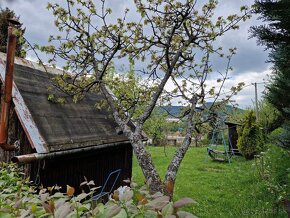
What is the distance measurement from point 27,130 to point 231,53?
156 inches

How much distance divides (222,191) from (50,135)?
5.54 metres

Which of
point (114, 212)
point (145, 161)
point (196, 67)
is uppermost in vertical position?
point (196, 67)

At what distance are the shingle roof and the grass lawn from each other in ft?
8.84

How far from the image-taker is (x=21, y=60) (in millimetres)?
5684

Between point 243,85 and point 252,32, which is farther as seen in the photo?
point 243,85

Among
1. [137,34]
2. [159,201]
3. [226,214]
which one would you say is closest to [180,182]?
[226,214]

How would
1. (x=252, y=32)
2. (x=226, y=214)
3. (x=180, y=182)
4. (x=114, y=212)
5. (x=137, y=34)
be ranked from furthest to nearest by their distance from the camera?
(x=180, y=182) → (x=226, y=214) → (x=137, y=34) → (x=252, y=32) → (x=114, y=212)

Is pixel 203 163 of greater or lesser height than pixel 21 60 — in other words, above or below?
below

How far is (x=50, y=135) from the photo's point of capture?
434 cm

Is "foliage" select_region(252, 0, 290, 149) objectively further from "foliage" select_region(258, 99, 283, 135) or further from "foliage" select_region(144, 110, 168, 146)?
"foliage" select_region(144, 110, 168, 146)

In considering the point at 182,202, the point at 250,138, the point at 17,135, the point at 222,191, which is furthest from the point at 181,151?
the point at 250,138

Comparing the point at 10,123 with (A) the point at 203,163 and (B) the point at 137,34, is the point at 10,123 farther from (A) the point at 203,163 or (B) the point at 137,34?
(A) the point at 203,163

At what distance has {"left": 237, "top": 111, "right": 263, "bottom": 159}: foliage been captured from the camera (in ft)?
43.7

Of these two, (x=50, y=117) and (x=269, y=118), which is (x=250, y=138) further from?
(x=50, y=117)
